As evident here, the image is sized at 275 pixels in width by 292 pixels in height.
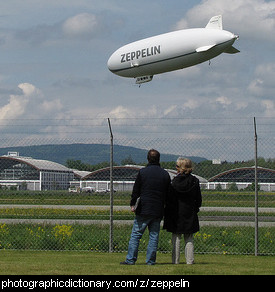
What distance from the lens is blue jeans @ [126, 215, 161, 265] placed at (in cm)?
1198

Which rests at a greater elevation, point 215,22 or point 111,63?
point 215,22

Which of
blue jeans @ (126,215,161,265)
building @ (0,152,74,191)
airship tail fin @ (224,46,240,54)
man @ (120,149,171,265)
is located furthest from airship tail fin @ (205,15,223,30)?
blue jeans @ (126,215,161,265)

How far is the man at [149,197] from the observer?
11906 mm

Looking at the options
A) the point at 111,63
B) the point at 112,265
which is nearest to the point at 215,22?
the point at 111,63

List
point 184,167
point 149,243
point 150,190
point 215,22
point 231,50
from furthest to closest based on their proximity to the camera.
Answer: point 215,22, point 231,50, point 184,167, point 149,243, point 150,190

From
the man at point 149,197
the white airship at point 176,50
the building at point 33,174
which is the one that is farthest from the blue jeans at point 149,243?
the white airship at point 176,50

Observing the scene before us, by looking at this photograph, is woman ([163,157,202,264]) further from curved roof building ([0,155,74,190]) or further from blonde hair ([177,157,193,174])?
curved roof building ([0,155,74,190])

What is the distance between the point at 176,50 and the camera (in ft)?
132

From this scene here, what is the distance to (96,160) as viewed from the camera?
55.5 feet

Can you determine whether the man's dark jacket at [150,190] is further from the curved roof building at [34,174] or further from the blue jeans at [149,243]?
the curved roof building at [34,174]

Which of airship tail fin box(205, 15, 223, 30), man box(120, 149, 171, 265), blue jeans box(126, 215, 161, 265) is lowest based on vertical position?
blue jeans box(126, 215, 161, 265)

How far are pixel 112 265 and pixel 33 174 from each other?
734cm

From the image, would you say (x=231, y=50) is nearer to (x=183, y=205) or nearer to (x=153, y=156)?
(x=183, y=205)
